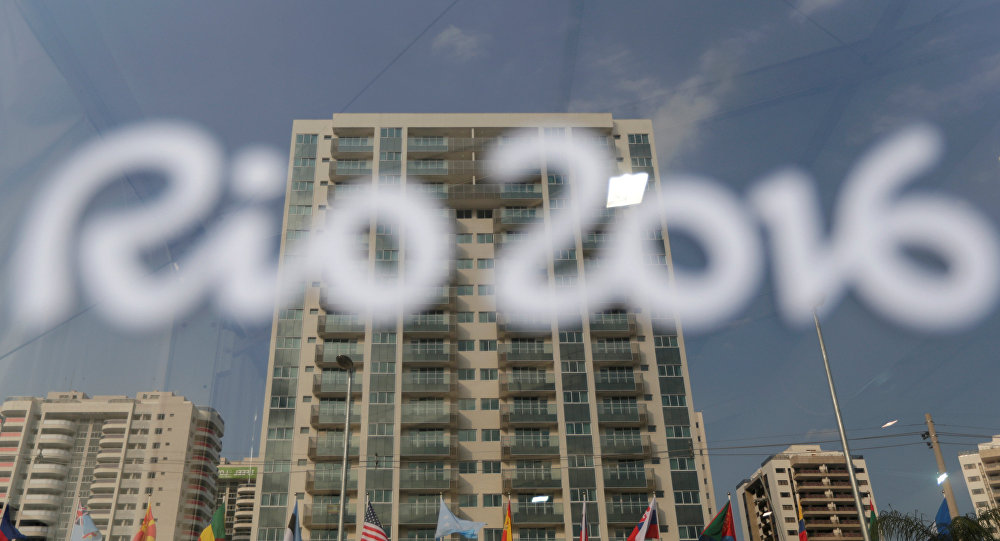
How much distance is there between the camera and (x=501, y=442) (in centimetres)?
5597

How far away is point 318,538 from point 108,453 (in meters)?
75.0

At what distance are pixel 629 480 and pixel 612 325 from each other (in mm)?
11995

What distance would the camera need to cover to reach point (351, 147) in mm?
64375

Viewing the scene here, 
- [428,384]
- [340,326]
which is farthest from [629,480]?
[340,326]

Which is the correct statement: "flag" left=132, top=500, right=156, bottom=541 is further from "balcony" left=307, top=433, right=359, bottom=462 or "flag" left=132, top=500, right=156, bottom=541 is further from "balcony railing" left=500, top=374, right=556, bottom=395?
"balcony railing" left=500, top=374, right=556, bottom=395

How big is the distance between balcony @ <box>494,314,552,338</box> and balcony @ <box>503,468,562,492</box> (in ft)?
34.2

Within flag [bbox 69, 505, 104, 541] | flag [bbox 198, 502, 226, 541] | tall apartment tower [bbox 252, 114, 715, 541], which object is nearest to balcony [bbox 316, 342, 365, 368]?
tall apartment tower [bbox 252, 114, 715, 541]

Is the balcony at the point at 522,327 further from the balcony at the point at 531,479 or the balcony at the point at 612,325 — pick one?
the balcony at the point at 531,479

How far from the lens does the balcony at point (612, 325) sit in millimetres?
58875

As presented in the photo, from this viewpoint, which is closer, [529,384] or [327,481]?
[327,481]

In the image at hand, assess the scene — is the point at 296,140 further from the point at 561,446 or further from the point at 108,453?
the point at 108,453

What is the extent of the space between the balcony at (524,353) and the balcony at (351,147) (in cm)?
2107

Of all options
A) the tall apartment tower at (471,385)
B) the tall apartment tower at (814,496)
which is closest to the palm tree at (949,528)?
the tall apartment tower at (471,385)

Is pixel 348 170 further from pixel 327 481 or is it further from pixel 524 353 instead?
pixel 327 481
